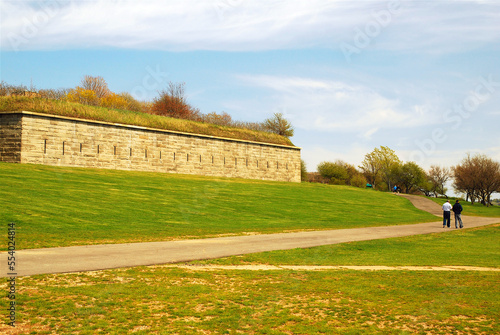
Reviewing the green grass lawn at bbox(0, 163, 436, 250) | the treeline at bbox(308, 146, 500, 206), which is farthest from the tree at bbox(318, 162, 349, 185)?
the green grass lawn at bbox(0, 163, 436, 250)

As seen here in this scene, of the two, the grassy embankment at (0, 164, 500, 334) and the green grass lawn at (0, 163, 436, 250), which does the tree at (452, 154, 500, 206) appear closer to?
the green grass lawn at (0, 163, 436, 250)

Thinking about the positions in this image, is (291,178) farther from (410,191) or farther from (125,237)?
(410,191)

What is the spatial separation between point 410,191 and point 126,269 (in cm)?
8944

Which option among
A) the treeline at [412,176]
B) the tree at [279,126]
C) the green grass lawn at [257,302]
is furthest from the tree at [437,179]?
the green grass lawn at [257,302]

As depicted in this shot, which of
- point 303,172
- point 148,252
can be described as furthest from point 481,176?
point 148,252

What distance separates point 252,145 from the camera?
50.8m

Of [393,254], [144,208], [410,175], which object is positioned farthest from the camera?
[410,175]

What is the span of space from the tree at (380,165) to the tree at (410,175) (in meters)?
1.70

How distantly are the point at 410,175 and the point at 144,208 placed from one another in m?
71.0

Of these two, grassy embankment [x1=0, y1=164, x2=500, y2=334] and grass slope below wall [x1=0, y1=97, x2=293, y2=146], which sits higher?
grass slope below wall [x1=0, y1=97, x2=293, y2=146]

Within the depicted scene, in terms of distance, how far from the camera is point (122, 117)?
41.1m

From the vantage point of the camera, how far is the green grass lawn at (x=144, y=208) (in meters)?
16.5

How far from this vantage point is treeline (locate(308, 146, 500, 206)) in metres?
71.9

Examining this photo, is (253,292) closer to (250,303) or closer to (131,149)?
(250,303)
